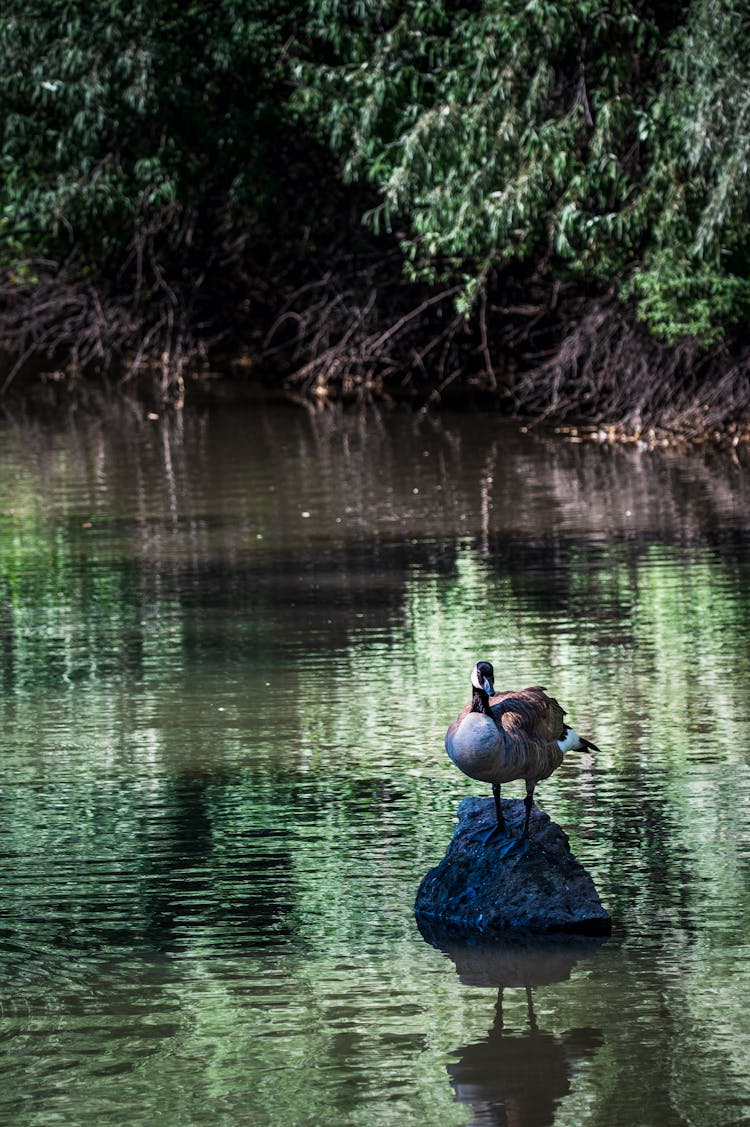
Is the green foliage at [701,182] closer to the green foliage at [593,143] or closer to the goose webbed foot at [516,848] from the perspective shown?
the green foliage at [593,143]

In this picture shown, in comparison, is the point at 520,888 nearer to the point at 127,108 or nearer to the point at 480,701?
the point at 480,701

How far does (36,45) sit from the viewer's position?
21359mm

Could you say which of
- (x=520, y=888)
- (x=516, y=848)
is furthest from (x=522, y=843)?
(x=520, y=888)

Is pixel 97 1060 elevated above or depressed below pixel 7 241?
below

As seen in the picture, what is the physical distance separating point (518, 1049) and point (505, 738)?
0.94 m

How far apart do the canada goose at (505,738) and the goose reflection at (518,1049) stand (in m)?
0.34

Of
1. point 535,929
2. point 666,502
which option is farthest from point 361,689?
point 666,502

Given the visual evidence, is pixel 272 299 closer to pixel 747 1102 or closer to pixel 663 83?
pixel 663 83

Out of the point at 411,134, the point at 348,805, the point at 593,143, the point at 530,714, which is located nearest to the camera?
the point at 530,714

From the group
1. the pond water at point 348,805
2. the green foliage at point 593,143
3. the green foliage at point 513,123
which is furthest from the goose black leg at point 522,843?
the green foliage at point 513,123

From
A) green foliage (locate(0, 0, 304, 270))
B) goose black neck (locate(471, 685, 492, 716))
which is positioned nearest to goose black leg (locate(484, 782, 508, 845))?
goose black neck (locate(471, 685, 492, 716))

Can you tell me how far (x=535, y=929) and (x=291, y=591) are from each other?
595 centimetres

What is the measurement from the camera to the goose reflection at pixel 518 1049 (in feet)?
17.0

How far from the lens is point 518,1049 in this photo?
547 cm
